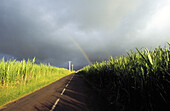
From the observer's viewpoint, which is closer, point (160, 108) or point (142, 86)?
point (160, 108)

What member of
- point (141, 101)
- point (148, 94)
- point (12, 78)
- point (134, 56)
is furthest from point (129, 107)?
point (12, 78)

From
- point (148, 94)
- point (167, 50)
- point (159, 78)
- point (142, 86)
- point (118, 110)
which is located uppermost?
point (167, 50)

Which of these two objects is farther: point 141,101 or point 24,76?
point 24,76

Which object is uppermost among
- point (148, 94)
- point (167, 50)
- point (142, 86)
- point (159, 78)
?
point (167, 50)

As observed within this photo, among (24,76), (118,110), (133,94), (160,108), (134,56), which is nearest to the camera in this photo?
(160,108)

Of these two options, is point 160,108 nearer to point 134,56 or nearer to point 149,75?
point 149,75

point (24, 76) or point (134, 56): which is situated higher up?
point (134, 56)

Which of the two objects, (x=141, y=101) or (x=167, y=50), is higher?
(x=167, y=50)

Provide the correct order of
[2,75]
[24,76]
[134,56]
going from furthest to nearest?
[24,76] → [2,75] → [134,56]

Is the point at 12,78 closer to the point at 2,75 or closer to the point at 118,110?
the point at 2,75

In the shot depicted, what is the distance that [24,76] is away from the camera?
39.5 ft

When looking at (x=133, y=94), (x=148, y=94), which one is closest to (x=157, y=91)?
(x=148, y=94)

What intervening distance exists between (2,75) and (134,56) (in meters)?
12.8

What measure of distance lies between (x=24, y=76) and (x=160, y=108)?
1438 cm
